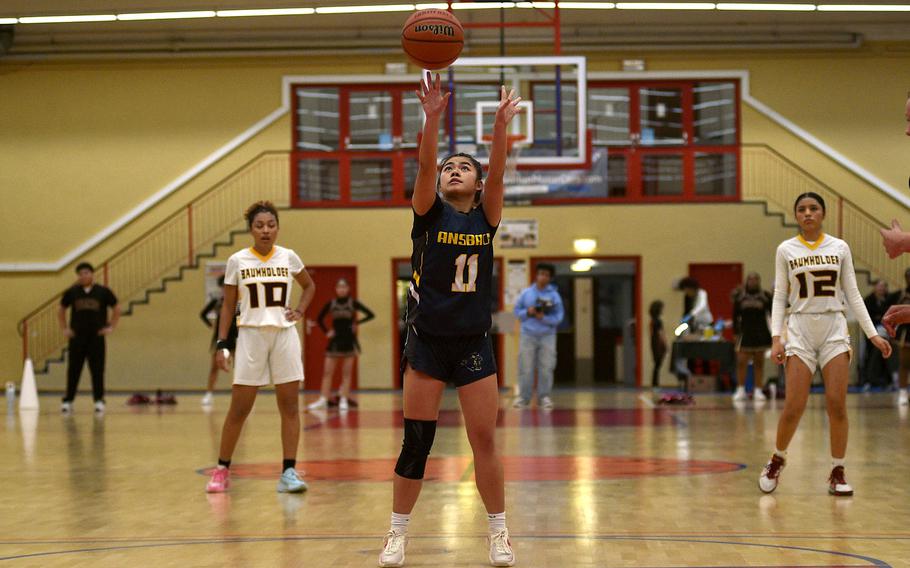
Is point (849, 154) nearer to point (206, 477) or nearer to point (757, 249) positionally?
point (757, 249)

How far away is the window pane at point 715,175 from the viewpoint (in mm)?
21078

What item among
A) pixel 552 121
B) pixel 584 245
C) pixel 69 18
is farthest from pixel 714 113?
pixel 69 18

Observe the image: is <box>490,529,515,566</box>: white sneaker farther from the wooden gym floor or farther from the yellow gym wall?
the yellow gym wall

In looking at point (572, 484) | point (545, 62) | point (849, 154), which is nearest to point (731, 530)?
point (572, 484)

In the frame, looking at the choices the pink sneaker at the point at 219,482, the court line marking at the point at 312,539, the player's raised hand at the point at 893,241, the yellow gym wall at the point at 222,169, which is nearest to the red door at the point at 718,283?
A: the yellow gym wall at the point at 222,169

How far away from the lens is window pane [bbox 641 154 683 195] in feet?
69.1

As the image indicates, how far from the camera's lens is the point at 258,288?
7.30 metres

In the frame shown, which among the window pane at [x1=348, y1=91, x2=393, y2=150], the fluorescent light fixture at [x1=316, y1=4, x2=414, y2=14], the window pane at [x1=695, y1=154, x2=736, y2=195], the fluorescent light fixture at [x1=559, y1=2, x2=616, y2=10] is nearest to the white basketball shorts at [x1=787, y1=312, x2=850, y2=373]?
the fluorescent light fixture at [x1=559, y1=2, x2=616, y2=10]

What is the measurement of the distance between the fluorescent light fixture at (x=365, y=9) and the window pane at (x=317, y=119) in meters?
2.75

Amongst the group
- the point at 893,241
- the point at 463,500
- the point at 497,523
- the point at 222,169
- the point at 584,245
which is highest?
the point at 222,169

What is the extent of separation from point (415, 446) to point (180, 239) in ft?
56.3

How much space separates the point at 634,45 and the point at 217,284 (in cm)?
879

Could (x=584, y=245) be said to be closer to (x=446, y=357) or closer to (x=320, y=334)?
(x=320, y=334)

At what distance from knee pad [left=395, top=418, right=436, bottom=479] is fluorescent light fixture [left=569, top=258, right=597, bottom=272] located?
16111mm
